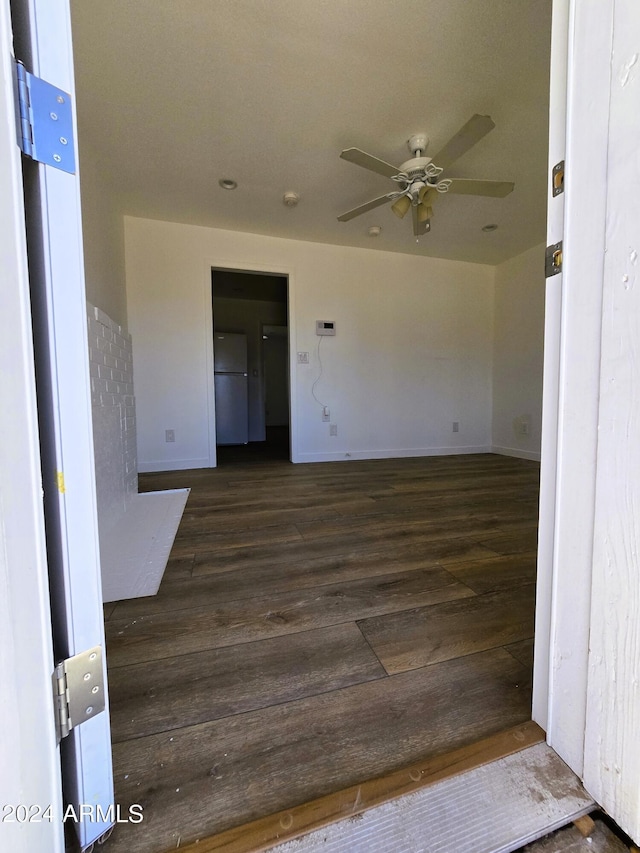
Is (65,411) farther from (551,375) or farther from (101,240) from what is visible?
(101,240)

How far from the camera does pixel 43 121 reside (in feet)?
1.37

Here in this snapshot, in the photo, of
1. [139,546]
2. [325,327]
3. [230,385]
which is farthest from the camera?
[230,385]

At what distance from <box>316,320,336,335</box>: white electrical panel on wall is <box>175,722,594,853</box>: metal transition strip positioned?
336 centimetres

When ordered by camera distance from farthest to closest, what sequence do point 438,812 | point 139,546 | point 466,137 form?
point 466,137
point 139,546
point 438,812

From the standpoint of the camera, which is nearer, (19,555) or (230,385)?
(19,555)

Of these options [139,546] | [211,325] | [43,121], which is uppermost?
[211,325]

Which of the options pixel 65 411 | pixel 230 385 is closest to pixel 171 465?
pixel 230 385

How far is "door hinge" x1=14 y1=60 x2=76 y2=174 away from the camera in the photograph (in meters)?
0.40

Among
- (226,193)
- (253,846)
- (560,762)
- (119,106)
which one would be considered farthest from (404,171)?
(253,846)

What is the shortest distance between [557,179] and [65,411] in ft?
2.89

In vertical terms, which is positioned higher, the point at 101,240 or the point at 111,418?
the point at 101,240

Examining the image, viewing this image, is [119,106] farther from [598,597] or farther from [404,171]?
[598,597]

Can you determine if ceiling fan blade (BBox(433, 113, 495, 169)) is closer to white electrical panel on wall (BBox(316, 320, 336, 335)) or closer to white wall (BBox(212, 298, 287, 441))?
white electrical panel on wall (BBox(316, 320, 336, 335))

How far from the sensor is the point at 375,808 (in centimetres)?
51
